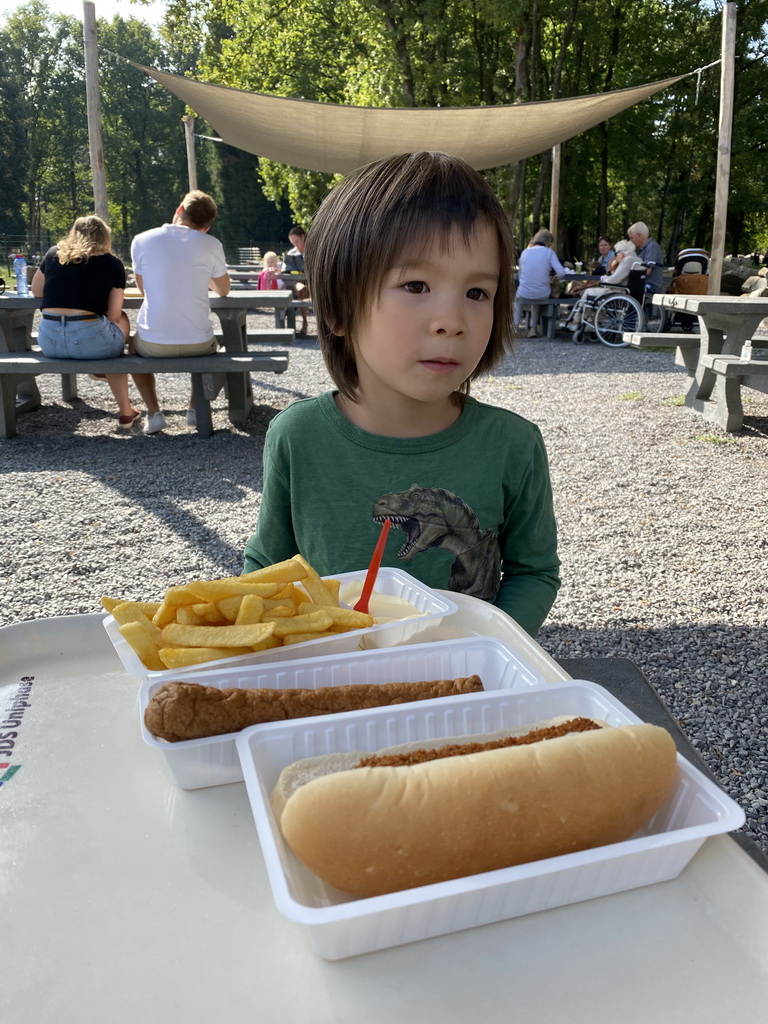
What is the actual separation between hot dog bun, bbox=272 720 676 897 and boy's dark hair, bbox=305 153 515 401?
3.23ft

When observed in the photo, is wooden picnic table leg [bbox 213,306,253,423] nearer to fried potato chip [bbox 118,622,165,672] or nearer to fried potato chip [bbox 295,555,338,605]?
fried potato chip [bbox 295,555,338,605]

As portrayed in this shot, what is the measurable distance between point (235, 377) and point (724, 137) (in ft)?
27.6

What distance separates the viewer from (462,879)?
71 centimetres

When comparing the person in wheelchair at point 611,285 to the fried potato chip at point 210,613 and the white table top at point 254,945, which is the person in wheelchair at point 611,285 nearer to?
the fried potato chip at point 210,613

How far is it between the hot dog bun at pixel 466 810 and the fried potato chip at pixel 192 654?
34 centimetres

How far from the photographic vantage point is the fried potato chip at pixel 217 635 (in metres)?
1.12

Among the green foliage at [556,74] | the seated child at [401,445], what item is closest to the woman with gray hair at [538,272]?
the green foliage at [556,74]

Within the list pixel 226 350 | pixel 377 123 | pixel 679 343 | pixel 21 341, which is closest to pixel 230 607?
pixel 226 350

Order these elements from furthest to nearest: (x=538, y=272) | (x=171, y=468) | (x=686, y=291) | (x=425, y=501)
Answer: (x=538, y=272) < (x=686, y=291) < (x=171, y=468) < (x=425, y=501)

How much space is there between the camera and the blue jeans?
6.31 metres

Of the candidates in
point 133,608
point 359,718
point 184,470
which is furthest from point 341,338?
point 184,470

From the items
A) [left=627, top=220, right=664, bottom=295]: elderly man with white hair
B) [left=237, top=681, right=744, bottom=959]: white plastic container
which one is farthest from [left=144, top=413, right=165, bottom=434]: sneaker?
[left=627, top=220, right=664, bottom=295]: elderly man with white hair

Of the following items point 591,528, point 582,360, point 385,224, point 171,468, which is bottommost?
point 591,528

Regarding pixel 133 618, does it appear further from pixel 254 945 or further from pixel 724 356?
pixel 724 356
